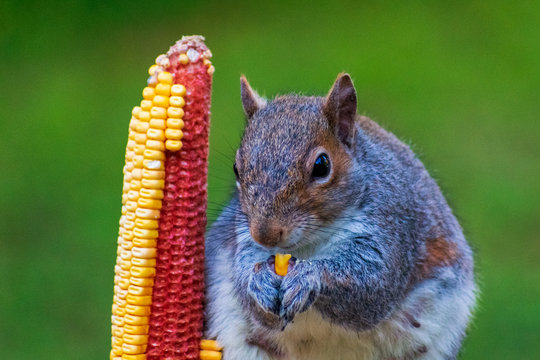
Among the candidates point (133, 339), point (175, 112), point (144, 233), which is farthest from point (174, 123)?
point (133, 339)

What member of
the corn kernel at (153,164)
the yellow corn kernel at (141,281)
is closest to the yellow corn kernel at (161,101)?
the corn kernel at (153,164)

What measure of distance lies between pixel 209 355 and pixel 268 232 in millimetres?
392

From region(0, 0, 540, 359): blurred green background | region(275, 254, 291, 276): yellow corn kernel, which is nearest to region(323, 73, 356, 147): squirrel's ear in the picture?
region(275, 254, 291, 276): yellow corn kernel

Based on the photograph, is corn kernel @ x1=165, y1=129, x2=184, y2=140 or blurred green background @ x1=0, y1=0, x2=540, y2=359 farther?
blurred green background @ x1=0, y1=0, x2=540, y2=359

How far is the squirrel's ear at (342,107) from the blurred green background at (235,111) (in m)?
2.04

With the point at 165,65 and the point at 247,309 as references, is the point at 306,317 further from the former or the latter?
the point at 165,65

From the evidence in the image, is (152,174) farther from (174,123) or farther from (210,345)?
(210,345)

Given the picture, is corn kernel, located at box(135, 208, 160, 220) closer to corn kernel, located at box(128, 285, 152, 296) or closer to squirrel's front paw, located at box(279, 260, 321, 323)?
corn kernel, located at box(128, 285, 152, 296)

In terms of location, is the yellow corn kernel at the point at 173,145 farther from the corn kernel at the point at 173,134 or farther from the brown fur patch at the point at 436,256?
the brown fur patch at the point at 436,256

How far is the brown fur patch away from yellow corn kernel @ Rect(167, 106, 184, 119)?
0.68 meters

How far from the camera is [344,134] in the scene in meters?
1.95

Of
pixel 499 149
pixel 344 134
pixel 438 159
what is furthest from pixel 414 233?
pixel 499 149

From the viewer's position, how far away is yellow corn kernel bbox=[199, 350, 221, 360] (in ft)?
6.40

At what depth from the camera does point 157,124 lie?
5.77ft
